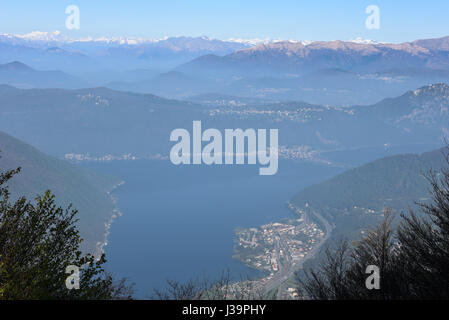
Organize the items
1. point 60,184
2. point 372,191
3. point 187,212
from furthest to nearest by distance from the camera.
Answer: point 187,212, point 372,191, point 60,184

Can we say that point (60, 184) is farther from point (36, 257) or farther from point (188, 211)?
point (36, 257)

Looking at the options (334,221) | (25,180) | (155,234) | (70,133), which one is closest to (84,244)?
(155,234)

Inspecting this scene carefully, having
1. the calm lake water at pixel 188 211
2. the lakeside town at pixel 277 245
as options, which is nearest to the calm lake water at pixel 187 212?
the calm lake water at pixel 188 211

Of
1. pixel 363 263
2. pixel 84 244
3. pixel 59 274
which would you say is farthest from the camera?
pixel 84 244

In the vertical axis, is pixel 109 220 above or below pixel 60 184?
below

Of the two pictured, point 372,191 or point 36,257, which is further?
point 372,191

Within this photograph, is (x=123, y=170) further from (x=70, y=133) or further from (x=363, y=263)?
(x=363, y=263)

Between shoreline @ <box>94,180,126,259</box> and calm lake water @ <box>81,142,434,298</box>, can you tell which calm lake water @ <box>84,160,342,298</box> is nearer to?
calm lake water @ <box>81,142,434,298</box>

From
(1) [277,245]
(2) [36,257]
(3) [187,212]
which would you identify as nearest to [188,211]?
(3) [187,212]
